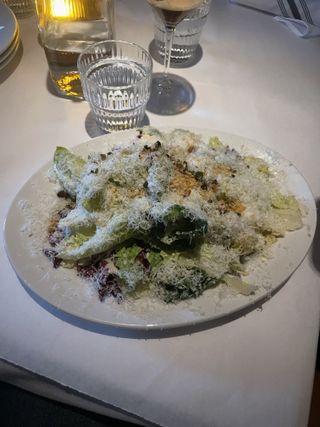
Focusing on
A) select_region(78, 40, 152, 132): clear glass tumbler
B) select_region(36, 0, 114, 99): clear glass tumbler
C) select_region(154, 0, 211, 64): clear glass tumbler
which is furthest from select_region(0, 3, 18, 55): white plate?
select_region(154, 0, 211, 64): clear glass tumbler

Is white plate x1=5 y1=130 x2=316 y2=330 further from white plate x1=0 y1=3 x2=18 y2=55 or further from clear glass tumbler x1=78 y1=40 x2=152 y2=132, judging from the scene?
white plate x1=0 y1=3 x2=18 y2=55

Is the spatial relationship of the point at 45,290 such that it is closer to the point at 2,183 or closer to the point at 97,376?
the point at 97,376

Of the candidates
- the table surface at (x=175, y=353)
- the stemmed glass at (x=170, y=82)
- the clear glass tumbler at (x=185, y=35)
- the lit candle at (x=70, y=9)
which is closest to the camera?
the table surface at (x=175, y=353)

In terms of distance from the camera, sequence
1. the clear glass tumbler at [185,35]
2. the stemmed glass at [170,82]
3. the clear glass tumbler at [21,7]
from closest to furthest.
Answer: the stemmed glass at [170,82], the clear glass tumbler at [185,35], the clear glass tumbler at [21,7]

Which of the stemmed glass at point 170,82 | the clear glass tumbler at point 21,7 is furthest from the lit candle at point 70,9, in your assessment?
the clear glass tumbler at point 21,7

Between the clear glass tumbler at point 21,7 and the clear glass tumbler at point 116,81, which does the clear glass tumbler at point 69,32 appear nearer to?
the clear glass tumbler at point 116,81

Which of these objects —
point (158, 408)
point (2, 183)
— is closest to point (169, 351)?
point (158, 408)
